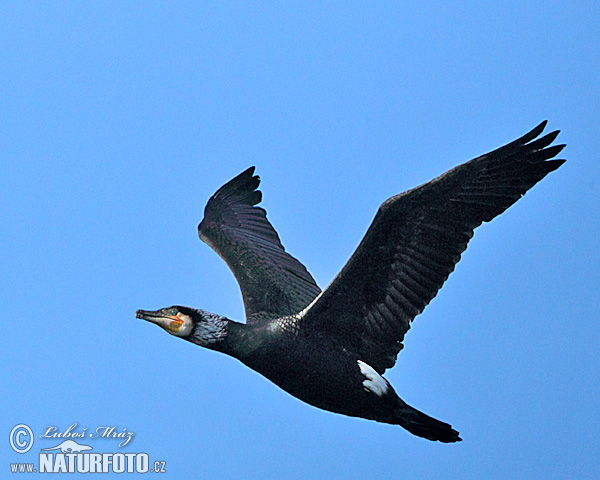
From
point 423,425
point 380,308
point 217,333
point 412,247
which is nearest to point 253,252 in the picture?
point 217,333

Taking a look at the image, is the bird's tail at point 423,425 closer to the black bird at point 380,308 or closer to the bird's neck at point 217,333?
the black bird at point 380,308

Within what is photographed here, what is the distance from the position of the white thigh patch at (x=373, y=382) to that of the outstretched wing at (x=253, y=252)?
875mm

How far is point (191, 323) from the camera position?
545 cm

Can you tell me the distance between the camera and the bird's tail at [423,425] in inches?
223

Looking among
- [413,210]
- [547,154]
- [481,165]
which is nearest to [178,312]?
[413,210]

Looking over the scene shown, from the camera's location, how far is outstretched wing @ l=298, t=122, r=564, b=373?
5152 millimetres

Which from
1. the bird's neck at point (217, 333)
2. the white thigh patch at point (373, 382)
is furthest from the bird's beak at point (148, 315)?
the white thigh patch at point (373, 382)

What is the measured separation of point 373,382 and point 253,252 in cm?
185

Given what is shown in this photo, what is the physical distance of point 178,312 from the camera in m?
5.47

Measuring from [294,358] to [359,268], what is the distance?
0.73 m

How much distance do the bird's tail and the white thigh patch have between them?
15cm

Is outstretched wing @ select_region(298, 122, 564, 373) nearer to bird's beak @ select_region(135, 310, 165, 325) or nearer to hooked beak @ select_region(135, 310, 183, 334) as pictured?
hooked beak @ select_region(135, 310, 183, 334)

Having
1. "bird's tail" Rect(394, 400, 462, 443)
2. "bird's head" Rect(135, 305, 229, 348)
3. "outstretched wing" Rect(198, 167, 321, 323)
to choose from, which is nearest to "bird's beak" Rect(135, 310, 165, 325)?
"bird's head" Rect(135, 305, 229, 348)

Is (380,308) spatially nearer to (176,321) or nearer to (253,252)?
(176,321)
